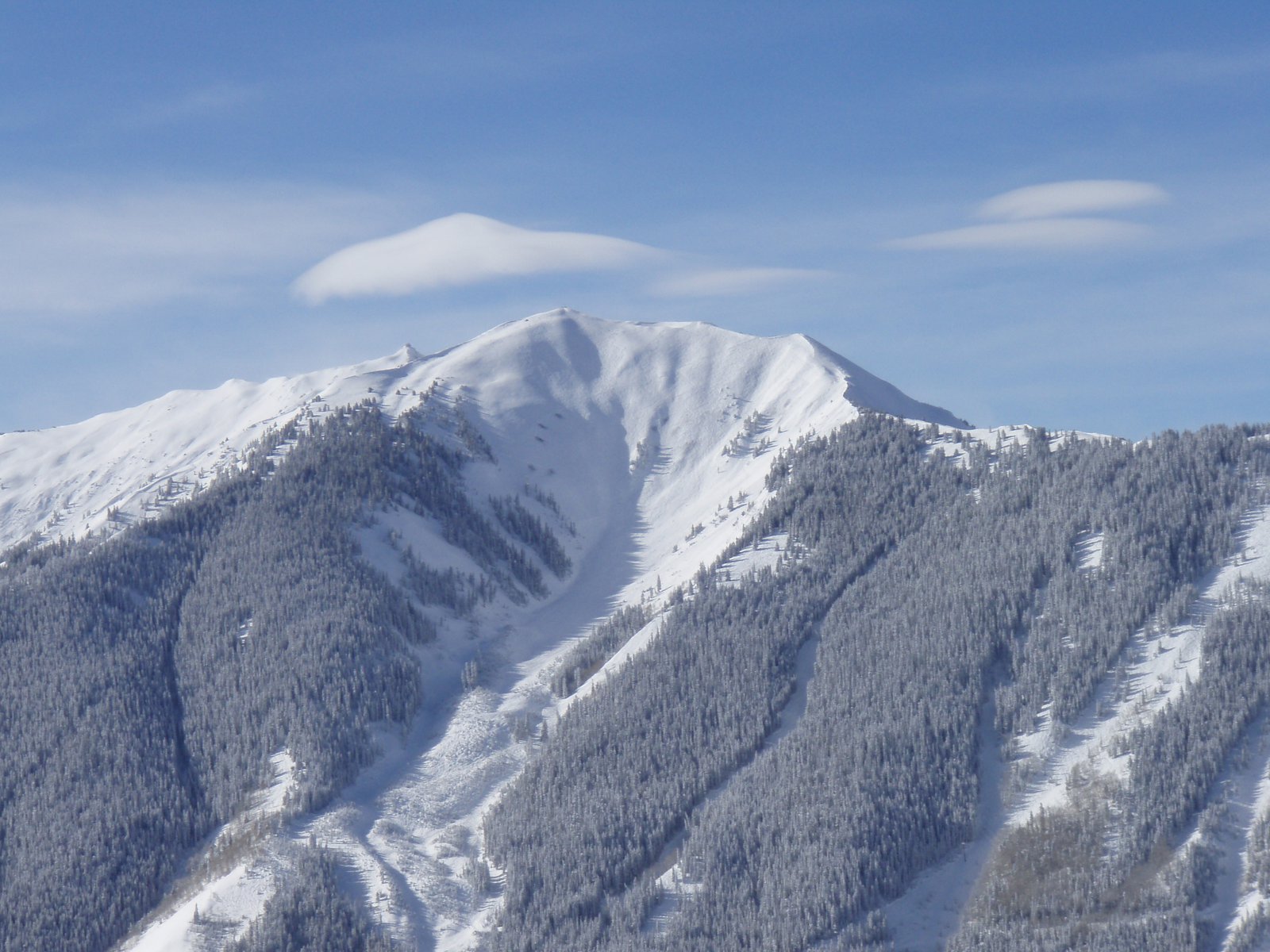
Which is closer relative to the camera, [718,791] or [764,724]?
[718,791]

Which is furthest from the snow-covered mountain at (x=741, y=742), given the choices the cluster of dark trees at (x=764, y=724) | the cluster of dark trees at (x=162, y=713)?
the cluster of dark trees at (x=162, y=713)

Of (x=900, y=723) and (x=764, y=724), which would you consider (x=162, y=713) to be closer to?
(x=764, y=724)

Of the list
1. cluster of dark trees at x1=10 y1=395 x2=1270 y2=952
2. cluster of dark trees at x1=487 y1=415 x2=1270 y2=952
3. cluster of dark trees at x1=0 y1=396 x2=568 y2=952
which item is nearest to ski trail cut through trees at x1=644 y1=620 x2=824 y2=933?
cluster of dark trees at x1=10 y1=395 x2=1270 y2=952

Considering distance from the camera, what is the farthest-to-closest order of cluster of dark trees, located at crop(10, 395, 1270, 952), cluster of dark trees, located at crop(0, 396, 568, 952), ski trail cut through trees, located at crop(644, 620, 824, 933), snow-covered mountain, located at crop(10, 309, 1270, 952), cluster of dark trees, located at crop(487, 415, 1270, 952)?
cluster of dark trees, located at crop(0, 396, 568, 952)
ski trail cut through trees, located at crop(644, 620, 824, 933)
cluster of dark trees, located at crop(10, 395, 1270, 952)
snow-covered mountain, located at crop(10, 309, 1270, 952)
cluster of dark trees, located at crop(487, 415, 1270, 952)

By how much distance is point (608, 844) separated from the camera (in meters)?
142

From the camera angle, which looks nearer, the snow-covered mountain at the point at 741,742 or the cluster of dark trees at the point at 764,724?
the snow-covered mountain at the point at 741,742

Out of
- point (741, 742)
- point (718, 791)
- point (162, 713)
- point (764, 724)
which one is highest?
point (162, 713)

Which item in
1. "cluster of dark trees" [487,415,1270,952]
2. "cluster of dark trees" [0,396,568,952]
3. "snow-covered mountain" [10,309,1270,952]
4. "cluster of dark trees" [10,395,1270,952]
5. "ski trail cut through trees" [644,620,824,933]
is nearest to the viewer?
"cluster of dark trees" [487,415,1270,952]

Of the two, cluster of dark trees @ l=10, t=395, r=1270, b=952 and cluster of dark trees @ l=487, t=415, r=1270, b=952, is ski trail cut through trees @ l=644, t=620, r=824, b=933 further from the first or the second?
cluster of dark trees @ l=487, t=415, r=1270, b=952

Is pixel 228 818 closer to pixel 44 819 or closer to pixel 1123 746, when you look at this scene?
pixel 44 819

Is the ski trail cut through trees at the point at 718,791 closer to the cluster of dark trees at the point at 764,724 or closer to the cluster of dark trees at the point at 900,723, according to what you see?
the cluster of dark trees at the point at 764,724

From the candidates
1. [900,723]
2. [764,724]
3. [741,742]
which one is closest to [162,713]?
[741,742]

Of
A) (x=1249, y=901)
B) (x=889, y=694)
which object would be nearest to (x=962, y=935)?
(x=1249, y=901)

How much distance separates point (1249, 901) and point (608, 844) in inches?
2463
